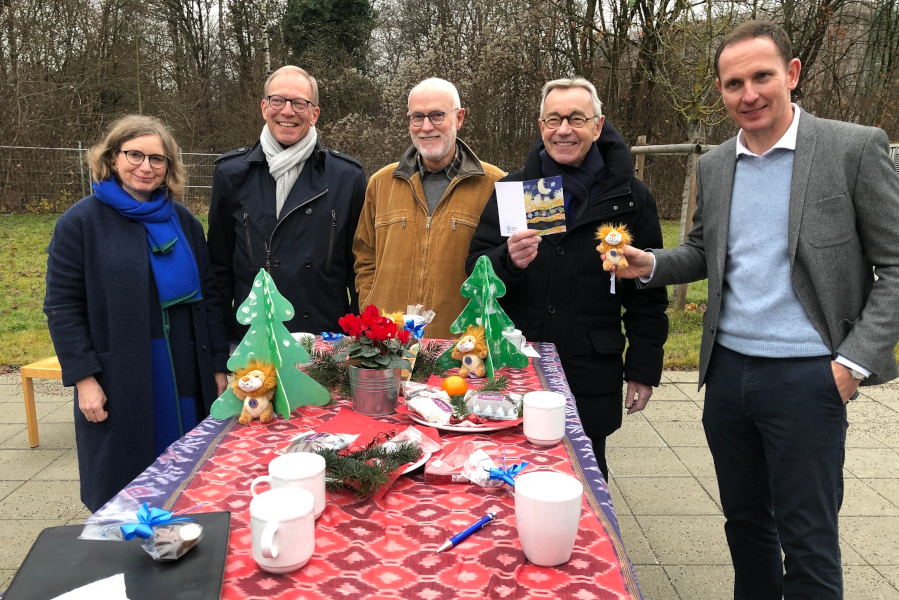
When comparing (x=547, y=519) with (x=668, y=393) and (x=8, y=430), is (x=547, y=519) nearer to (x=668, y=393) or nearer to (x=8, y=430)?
(x=668, y=393)

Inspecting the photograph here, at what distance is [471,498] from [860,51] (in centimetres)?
1548

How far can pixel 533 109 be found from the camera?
14.0 m

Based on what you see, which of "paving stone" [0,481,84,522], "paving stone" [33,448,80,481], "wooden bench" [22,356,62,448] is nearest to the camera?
"paving stone" [0,481,84,522]

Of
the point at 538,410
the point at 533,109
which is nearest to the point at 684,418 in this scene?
the point at 538,410

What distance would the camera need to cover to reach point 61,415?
4.90m

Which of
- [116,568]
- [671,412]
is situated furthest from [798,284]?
[671,412]

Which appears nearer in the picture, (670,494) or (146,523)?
(146,523)

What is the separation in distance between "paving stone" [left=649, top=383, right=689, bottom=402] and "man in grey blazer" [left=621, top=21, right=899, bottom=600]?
129 inches

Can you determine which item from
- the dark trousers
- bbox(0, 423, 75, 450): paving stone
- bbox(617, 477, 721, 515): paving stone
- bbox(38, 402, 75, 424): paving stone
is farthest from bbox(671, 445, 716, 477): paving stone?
bbox(38, 402, 75, 424): paving stone

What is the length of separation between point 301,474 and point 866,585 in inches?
110

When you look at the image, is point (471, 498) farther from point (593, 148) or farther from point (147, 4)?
point (147, 4)

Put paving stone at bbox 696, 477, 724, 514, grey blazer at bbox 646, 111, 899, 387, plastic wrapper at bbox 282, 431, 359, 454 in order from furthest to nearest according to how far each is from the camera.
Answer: paving stone at bbox 696, 477, 724, 514 → grey blazer at bbox 646, 111, 899, 387 → plastic wrapper at bbox 282, 431, 359, 454

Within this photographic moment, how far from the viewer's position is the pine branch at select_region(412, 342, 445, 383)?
7.82 ft

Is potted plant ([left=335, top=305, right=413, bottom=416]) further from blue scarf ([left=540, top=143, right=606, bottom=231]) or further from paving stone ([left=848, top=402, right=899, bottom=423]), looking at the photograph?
paving stone ([left=848, top=402, right=899, bottom=423])
